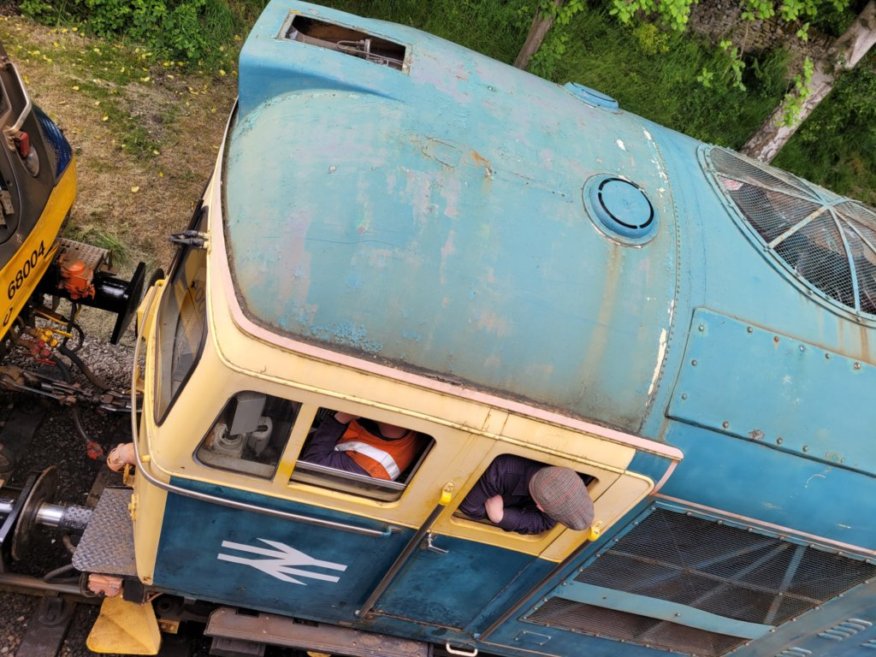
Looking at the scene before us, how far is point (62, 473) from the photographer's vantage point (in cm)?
443

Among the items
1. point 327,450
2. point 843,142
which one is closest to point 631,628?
point 327,450

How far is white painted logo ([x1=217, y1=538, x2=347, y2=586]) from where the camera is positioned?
9.97 feet

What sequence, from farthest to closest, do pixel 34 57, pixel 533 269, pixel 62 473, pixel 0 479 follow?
pixel 34 57, pixel 62 473, pixel 0 479, pixel 533 269

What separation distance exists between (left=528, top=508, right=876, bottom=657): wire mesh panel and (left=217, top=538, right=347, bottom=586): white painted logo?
3.64 ft

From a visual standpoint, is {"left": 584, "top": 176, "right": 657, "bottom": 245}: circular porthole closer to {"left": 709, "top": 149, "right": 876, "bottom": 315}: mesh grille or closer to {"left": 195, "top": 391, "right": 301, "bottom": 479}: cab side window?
{"left": 709, "top": 149, "right": 876, "bottom": 315}: mesh grille

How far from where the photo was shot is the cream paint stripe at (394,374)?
236 cm

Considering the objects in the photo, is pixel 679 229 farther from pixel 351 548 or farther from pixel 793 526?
pixel 351 548

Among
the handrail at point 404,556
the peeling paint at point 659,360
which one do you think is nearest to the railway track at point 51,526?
the handrail at point 404,556

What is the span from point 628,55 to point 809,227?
6797 mm

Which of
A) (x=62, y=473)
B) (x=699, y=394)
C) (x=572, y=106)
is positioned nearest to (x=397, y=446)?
(x=699, y=394)

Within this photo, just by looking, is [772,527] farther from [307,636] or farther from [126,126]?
[126,126]

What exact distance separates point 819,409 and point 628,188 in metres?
1.24

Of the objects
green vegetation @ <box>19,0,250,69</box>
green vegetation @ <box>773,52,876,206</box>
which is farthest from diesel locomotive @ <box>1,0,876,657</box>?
green vegetation @ <box>773,52,876,206</box>

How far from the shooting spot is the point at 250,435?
105 inches
